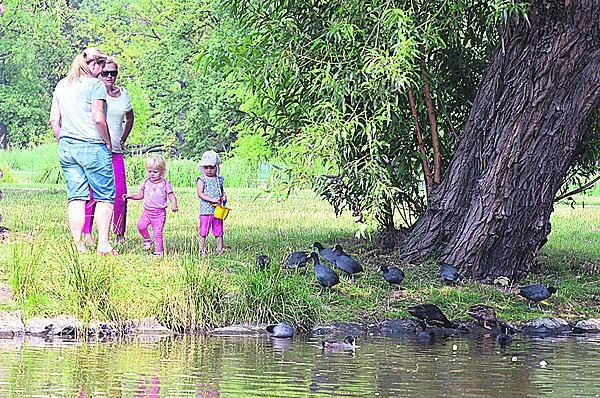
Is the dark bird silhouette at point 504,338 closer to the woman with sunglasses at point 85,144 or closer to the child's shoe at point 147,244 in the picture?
the woman with sunglasses at point 85,144

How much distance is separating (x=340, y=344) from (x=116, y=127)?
17.4 ft

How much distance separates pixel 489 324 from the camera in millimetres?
11016

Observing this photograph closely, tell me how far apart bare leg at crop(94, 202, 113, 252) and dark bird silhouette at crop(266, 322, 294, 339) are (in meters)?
2.61

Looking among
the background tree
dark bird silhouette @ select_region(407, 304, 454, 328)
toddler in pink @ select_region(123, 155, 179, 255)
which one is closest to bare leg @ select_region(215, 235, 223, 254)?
toddler in pink @ select_region(123, 155, 179, 255)

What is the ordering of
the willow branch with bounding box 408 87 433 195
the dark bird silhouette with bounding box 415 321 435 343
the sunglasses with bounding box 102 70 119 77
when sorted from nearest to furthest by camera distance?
1. the dark bird silhouette with bounding box 415 321 435 343
2. the willow branch with bounding box 408 87 433 195
3. the sunglasses with bounding box 102 70 119 77

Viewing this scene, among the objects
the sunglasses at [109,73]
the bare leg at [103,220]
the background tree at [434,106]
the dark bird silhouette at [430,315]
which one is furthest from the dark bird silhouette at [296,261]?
the sunglasses at [109,73]

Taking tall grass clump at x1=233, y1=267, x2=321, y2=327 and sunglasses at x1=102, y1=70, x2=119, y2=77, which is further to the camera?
sunglasses at x1=102, y1=70, x2=119, y2=77

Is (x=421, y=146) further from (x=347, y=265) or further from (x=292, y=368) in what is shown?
(x=292, y=368)

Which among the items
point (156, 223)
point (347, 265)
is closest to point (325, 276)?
point (347, 265)

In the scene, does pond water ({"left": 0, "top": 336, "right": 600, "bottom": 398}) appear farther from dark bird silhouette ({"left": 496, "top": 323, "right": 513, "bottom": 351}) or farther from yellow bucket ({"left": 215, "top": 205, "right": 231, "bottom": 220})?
yellow bucket ({"left": 215, "top": 205, "right": 231, "bottom": 220})

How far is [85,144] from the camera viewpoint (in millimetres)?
12461

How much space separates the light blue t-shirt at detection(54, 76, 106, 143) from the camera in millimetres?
12414

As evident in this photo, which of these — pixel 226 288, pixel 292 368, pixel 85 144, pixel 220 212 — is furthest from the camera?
pixel 220 212

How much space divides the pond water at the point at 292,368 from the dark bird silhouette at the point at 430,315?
0.37m
